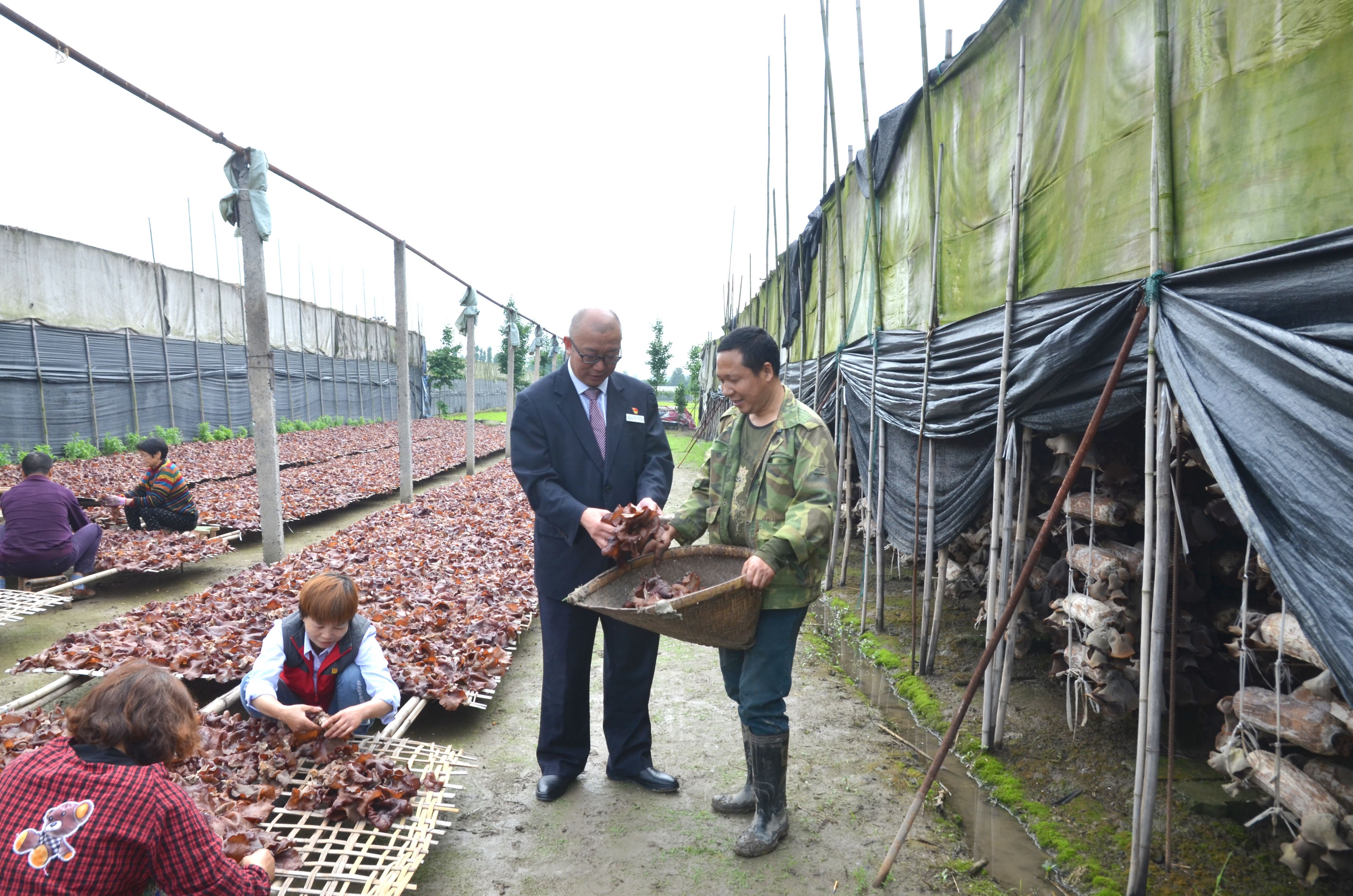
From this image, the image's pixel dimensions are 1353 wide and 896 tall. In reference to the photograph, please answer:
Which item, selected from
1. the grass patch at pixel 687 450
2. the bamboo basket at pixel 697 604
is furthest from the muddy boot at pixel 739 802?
the grass patch at pixel 687 450

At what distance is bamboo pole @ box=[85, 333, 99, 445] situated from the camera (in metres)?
16.0

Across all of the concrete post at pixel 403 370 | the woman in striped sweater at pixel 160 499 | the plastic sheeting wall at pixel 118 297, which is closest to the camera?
the woman in striped sweater at pixel 160 499

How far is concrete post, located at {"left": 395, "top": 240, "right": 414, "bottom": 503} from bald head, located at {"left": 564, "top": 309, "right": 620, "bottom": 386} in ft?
27.8

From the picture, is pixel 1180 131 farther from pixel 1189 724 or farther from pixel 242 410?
pixel 242 410

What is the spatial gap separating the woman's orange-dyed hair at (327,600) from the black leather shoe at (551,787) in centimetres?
122

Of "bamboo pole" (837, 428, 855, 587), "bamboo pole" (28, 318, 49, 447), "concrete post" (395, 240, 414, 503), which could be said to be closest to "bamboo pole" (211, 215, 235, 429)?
"bamboo pole" (28, 318, 49, 447)

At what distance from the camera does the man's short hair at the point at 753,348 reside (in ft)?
10.4

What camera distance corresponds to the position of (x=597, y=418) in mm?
3734

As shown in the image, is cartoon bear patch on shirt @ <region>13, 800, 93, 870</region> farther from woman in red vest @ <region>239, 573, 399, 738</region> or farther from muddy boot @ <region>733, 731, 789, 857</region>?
muddy boot @ <region>733, 731, 789, 857</region>

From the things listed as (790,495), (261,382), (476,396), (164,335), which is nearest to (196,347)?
(164,335)

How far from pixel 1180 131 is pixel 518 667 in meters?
4.91

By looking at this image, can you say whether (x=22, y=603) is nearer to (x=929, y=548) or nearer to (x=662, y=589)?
(x=662, y=589)

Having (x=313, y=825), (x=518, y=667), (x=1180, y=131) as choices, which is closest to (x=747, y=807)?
(x=313, y=825)

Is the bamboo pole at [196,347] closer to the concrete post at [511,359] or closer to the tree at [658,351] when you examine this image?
the concrete post at [511,359]
